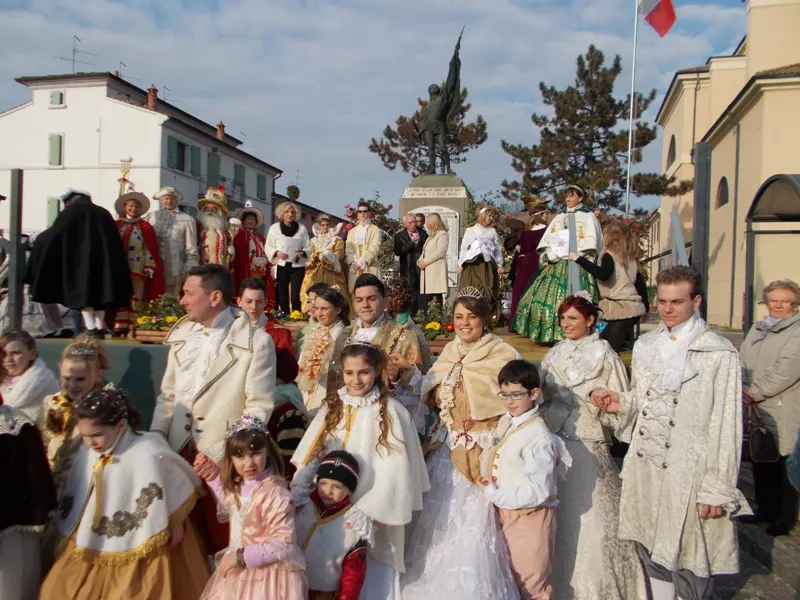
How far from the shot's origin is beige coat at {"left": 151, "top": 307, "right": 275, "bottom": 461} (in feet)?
12.4

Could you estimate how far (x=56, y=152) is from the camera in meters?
36.6

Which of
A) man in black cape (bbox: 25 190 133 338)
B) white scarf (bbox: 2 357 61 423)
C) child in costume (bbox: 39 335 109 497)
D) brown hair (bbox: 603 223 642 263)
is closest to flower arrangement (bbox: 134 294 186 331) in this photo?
man in black cape (bbox: 25 190 133 338)

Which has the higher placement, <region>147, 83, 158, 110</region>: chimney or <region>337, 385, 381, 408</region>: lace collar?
<region>147, 83, 158, 110</region>: chimney

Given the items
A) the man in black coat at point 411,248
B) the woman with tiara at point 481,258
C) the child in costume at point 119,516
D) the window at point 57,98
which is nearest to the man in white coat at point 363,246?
the man in black coat at point 411,248

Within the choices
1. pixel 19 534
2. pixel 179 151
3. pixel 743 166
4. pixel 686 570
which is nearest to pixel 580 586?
pixel 686 570

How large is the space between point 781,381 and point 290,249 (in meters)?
6.78

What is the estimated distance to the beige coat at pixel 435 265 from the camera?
10.2 metres

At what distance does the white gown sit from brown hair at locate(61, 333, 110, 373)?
Answer: 219cm

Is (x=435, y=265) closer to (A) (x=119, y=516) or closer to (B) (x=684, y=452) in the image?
(B) (x=684, y=452)

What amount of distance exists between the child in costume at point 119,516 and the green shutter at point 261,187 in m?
44.8

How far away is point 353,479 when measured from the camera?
3416 millimetres

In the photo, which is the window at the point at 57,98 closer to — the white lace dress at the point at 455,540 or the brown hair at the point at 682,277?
the white lace dress at the point at 455,540

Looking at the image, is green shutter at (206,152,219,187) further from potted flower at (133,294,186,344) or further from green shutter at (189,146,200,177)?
potted flower at (133,294,186,344)

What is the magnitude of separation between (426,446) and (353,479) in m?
0.91
